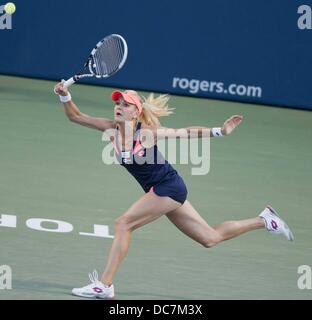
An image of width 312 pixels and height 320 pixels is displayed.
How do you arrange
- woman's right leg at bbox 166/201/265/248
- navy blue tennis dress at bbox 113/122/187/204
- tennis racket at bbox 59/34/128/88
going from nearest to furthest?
1. navy blue tennis dress at bbox 113/122/187/204
2. woman's right leg at bbox 166/201/265/248
3. tennis racket at bbox 59/34/128/88

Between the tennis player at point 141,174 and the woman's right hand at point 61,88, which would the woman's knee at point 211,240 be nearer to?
the tennis player at point 141,174

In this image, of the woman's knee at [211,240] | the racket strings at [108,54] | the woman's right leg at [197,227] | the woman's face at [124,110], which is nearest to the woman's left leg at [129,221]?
the woman's right leg at [197,227]

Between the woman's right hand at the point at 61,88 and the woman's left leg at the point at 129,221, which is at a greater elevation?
the woman's right hand at the point at 61,88

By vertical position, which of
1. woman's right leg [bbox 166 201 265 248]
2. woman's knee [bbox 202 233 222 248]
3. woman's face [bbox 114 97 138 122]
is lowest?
woman's knee [bbox 202 233 222 248]

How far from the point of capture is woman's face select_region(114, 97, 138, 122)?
357 inches

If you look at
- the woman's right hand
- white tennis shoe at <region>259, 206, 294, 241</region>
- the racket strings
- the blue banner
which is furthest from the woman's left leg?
the blue banner

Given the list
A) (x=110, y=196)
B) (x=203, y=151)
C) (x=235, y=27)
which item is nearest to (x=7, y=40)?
(x=235, y=27)

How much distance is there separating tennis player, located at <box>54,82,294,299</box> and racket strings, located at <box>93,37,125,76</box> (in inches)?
27.7

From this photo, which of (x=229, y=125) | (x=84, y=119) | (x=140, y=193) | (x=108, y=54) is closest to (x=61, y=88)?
(x=84, y=119)

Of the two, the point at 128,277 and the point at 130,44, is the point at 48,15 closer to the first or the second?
the point at 130,44

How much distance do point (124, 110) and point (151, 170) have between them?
54 centimetres

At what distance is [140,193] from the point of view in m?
12.9

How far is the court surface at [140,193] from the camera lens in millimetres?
9344

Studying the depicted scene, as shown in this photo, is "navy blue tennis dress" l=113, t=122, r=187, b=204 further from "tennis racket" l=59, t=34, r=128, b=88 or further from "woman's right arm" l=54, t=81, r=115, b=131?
"tennis racket" l=59, t=34, r=128, b=88
